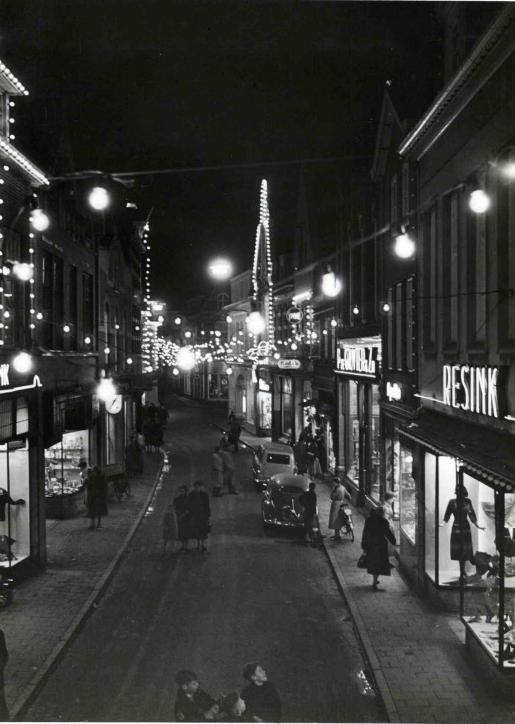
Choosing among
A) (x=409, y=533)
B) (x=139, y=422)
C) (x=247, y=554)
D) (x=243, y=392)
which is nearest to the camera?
(x=409, y=533)

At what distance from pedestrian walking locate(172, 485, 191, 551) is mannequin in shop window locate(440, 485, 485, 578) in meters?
7.36

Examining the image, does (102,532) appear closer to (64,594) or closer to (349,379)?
(64,594)

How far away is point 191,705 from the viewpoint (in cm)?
841

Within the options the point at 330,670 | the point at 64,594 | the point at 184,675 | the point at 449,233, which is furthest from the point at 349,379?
the point at 184,675

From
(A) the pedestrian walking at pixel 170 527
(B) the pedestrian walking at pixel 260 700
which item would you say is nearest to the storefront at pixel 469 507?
(B) the pedestrian walking at pixel 260 700

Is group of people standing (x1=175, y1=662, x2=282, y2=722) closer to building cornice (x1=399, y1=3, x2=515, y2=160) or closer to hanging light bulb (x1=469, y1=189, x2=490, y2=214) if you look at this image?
hanging light bulb (x1=469, y1=189, x2=490, y2=214)

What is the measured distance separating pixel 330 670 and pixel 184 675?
12.8 feet

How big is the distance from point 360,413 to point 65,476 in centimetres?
960

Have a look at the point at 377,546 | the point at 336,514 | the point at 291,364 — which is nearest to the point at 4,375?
the point at 377,546

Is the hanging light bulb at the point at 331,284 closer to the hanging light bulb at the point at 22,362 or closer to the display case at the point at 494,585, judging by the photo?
the hanging light bulb at the point at 22,362

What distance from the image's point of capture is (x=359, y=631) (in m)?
13.2

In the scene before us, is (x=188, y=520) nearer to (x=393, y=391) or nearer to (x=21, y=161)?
(x=393, y=391)

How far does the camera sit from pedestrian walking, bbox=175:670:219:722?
8375 mm

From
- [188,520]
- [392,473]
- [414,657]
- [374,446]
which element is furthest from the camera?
[374,446]
